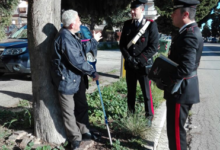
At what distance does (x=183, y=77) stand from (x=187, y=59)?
216 mm

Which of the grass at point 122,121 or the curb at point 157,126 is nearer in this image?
the grass at point 122,121

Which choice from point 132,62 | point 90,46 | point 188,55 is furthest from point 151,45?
point 188,55

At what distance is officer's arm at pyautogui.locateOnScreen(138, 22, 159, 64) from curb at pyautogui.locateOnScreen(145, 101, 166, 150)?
1111 millimetres

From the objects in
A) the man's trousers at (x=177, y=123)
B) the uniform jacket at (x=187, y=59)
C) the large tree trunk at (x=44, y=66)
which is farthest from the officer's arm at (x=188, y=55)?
the large tree trunk at (x=44, y=66)

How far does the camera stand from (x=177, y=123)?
8.40ft

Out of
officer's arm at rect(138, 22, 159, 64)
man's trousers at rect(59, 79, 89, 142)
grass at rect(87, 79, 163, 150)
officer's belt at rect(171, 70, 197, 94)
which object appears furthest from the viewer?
officer's arm at rect(138, 22, 159, 64)

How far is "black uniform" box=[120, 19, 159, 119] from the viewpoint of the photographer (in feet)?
11.9

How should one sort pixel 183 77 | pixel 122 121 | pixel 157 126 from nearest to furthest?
pixel 183 77 < pixel 122 121 < pixel 157 126

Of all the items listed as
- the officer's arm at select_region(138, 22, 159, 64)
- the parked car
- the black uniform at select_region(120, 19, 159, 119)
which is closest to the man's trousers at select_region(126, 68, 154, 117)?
the black uniform at select_region(120, 19, 159, 119)

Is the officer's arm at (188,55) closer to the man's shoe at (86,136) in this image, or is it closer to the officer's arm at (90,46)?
the officer's arm at (90,46)

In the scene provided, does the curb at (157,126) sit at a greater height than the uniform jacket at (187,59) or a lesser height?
lesser

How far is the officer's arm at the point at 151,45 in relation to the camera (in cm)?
362

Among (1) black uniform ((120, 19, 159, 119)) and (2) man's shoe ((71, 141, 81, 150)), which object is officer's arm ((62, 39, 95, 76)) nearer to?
(2) man's shoe ((71, 141, 81, 150))

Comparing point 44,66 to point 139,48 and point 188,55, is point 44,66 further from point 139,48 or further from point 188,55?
point 188,55
